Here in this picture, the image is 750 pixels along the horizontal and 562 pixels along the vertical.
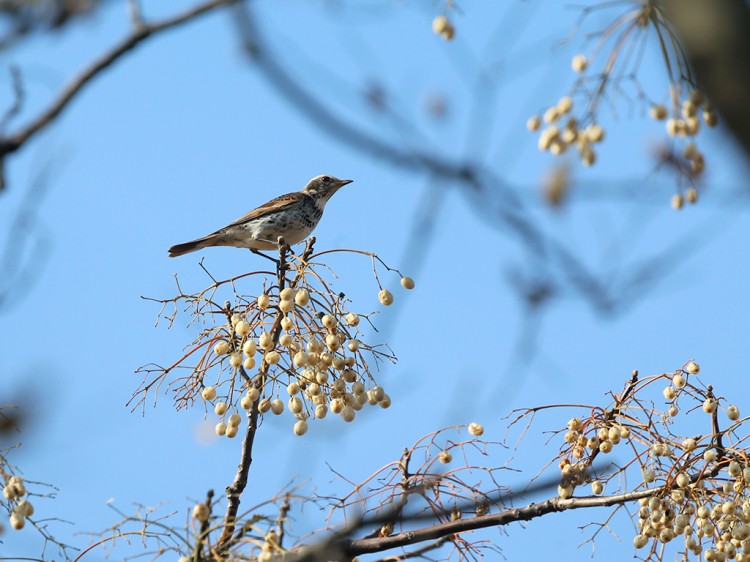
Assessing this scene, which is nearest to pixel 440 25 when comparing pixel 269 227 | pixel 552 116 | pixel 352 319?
pixel 552 116

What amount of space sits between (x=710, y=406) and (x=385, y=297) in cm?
164

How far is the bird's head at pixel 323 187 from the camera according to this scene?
37.8ft

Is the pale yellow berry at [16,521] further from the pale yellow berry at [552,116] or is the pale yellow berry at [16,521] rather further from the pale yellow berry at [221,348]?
the pale yellow berry at [552,116]

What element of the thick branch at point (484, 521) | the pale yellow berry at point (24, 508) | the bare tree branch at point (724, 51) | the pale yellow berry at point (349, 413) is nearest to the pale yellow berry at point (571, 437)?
the thick branch at point (484, 521)

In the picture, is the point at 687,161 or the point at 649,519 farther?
the point at 649,519

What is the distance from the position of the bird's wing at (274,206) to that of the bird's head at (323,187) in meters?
0.26

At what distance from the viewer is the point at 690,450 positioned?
4.70 meters

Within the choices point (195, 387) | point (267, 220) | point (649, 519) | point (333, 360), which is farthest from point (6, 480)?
point (267, 220)

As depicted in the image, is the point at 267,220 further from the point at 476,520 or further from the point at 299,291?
the point at 476,520

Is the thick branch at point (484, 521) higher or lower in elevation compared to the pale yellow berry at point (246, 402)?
lower

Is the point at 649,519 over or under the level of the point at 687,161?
under

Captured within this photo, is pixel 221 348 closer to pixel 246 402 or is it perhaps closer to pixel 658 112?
pixel 246 402

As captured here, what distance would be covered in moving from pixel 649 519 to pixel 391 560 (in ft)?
4.52

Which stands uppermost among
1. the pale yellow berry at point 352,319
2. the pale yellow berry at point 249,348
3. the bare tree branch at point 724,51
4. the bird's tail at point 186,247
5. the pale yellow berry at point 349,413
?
the bird's tail at point 186,247
